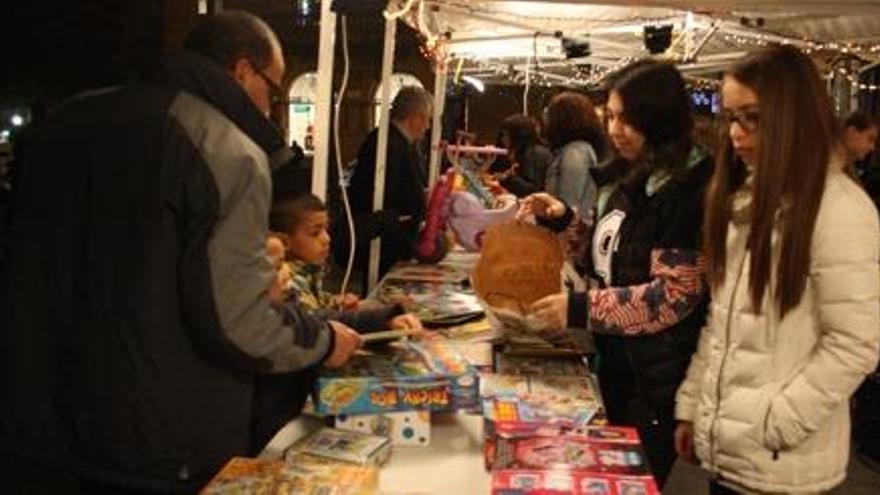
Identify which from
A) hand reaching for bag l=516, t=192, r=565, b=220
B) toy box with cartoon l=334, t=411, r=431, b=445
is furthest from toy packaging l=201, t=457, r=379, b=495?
hand reaching for bag l=516, t=192, r=565, b=220

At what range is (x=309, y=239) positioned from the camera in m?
2.46

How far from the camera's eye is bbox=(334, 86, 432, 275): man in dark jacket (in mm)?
4141

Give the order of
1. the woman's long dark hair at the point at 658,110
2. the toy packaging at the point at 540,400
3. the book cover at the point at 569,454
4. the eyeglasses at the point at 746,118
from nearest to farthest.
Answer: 1. the book cover at the point at 569,454
2. the eyeglasses at the point at 746,118
3. the toy packaging at the point at 540,400
4. the woman's long dark hair at the point at 658,110

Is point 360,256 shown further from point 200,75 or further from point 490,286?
point 200,75

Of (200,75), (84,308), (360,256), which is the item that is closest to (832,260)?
(200,75)

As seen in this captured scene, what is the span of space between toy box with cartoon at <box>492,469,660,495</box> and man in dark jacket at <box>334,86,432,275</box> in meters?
2.47

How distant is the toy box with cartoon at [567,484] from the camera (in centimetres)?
145

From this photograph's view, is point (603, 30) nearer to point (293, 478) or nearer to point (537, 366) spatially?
point (537, 366)

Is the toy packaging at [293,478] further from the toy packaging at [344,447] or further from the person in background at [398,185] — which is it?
the person in background at [398,185]

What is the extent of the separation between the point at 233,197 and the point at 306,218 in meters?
0.86

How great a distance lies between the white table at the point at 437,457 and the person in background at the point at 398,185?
80.2 inches

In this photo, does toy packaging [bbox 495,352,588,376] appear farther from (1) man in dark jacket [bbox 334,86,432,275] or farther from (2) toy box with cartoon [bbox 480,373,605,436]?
(1) man in dark jacket [bbox 334,86,432,275]

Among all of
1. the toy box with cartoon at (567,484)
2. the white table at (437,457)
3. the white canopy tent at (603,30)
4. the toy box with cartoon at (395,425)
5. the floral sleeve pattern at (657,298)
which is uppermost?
the white canopy tent at (603,30)

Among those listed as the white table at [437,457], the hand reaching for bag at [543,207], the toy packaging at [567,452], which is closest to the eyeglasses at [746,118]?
the toy packaging at [567,452]
